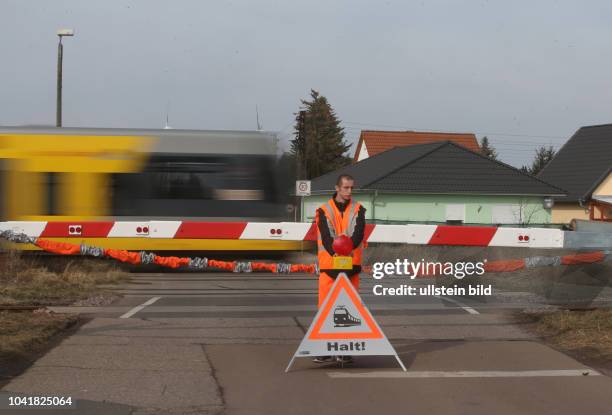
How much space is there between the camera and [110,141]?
746 inches

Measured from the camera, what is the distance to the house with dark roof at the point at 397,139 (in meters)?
59.2

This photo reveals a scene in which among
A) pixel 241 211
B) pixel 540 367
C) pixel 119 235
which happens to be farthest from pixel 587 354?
pixel 241 211

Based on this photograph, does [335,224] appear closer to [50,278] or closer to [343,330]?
[343,330]

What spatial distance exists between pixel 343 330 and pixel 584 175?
42531mm

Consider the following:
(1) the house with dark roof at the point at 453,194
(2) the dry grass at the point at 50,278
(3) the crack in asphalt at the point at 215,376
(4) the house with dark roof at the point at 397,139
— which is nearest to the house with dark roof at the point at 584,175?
(1) the house with dark roof at the point at 453,194

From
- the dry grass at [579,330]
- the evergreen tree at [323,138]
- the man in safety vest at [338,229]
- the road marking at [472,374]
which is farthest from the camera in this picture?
the evergreen tree at [323,138]

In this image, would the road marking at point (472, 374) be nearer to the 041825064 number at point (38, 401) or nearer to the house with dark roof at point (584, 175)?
the 041825064 number at point (38, 401)

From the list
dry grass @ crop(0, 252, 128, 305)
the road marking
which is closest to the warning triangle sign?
the road marking

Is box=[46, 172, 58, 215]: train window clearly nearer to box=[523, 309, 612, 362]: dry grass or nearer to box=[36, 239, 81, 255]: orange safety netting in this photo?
box=[36, 239, 81, 255]: orange safety netting

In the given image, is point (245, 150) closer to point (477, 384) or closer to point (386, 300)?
point (386, 300)

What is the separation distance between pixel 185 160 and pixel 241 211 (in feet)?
5.93

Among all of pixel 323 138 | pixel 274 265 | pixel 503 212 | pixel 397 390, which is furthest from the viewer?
pixel 323 138

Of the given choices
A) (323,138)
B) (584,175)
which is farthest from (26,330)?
(323,138)

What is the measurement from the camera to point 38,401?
606 centimetres
